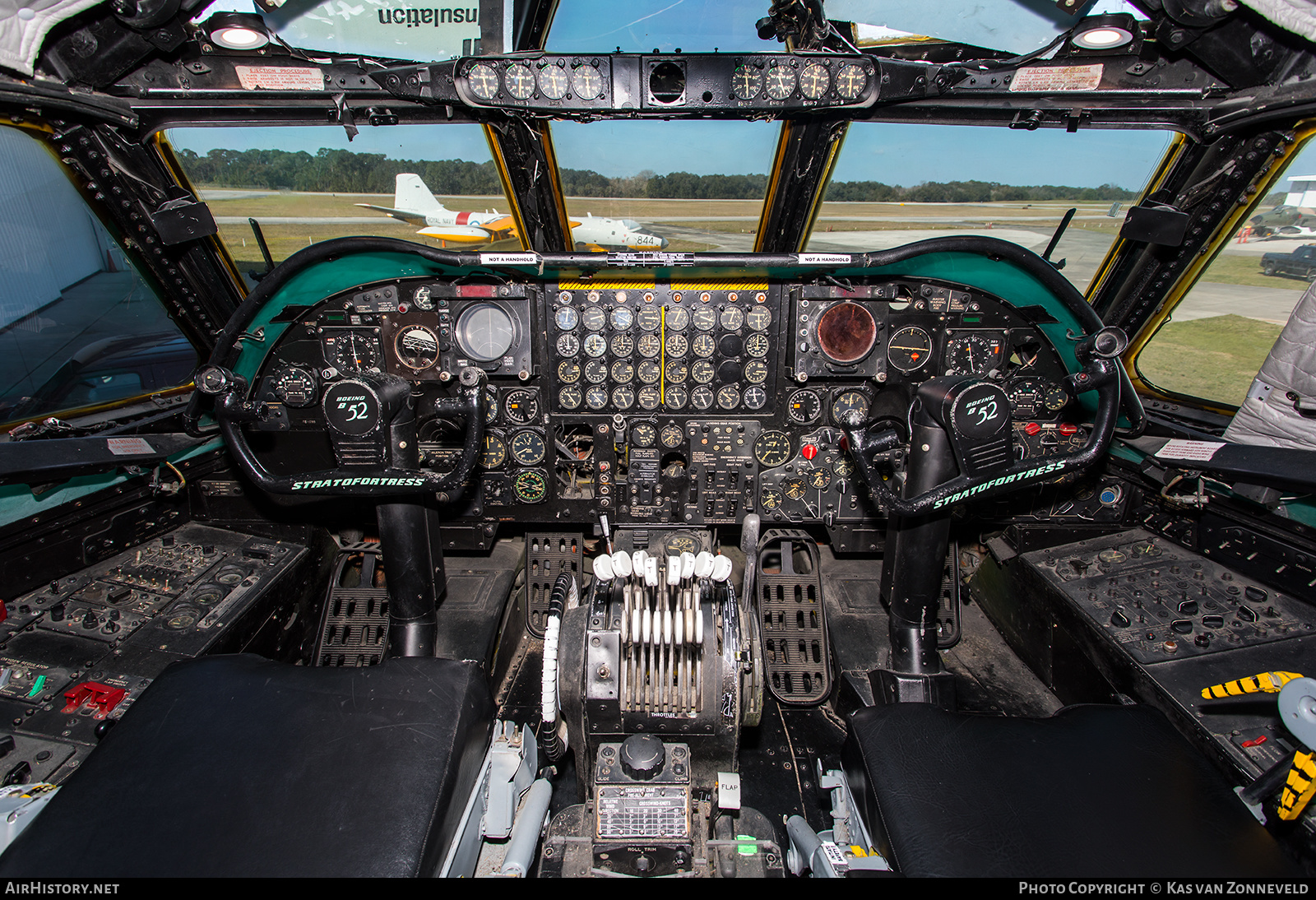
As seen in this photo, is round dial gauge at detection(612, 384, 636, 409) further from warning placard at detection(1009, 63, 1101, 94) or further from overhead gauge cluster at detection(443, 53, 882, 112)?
Result: warning placard at detection(1009, 63, 1101, 94)

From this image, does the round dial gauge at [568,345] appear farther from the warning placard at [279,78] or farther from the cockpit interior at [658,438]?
the warning placard at [279,78]

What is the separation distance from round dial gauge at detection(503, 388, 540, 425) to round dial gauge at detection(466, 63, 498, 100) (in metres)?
1.41

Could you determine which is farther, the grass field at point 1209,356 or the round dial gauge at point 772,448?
the round dial gauge at point 772,448

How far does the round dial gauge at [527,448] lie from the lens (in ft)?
11.0

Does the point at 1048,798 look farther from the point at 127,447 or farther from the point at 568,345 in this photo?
the point at 127,447

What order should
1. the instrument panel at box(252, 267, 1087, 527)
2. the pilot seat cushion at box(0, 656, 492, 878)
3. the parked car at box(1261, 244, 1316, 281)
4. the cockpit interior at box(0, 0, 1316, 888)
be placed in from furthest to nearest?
the instrument panel at box(252, 267, 1087, 527), the parked car at box(1261, 244, 1316, 281), the cockpit interior at box(0, 0, 1316, 888), the pilot seat cushion at box(0, 656, 492, 878)

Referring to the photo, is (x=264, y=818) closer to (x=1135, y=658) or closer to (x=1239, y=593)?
(x=1135, y=658)

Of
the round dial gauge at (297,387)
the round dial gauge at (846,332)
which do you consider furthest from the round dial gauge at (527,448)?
the round dial gauge at (846,332)

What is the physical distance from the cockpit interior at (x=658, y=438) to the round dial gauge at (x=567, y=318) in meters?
0.04

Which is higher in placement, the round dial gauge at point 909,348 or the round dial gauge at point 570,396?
the round dial gauge at point 909,348

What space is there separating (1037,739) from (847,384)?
1.96 metres

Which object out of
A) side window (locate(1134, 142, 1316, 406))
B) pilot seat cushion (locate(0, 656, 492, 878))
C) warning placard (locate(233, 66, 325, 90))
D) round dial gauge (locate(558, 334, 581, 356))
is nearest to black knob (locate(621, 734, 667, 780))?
pilot seat cushion (locate(0, 656, 492, 878))

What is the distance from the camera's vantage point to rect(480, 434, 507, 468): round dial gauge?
11.0ft

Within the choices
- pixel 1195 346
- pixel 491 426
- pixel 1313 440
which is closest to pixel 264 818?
pixel 491 426
